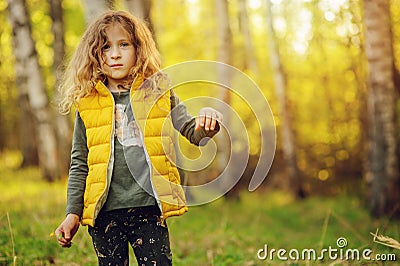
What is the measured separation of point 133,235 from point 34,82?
423 inches

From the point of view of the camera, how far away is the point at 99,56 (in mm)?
3273

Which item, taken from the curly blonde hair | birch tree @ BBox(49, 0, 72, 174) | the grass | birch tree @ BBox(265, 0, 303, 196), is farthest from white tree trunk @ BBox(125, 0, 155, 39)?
birch tree @ BBox(49, 0, 72, 174)

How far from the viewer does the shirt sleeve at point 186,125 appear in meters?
3.00

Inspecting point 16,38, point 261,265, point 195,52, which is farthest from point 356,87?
point 261,265

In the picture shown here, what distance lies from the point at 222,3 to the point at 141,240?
9294 mm

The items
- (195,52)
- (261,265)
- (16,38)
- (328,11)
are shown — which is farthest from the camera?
(195,52)

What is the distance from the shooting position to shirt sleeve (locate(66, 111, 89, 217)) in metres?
3.19

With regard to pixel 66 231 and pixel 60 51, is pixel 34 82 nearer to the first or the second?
pixel 60 51

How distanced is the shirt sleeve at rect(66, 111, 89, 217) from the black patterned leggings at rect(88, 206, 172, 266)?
0.14 m

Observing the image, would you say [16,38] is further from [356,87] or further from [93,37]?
[93,37]

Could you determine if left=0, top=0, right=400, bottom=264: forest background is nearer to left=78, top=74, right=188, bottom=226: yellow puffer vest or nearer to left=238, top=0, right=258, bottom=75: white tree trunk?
left=238, top=0, right=258, bottom=75: white tree trunk

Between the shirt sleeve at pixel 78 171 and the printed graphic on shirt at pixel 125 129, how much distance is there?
0.66 ft

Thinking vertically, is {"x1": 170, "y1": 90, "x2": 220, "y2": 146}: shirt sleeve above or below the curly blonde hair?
below

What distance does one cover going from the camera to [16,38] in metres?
13.2
